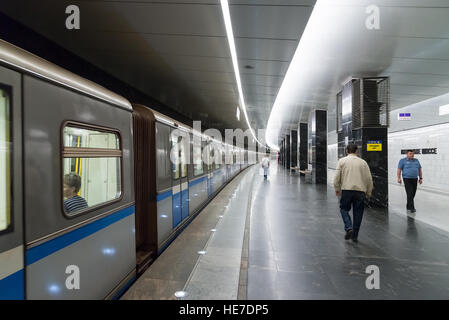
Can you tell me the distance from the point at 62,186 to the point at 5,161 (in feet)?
1.74

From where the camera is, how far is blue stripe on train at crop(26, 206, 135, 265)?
1.80 metres

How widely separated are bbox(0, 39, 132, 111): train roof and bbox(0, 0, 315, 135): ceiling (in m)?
1.66

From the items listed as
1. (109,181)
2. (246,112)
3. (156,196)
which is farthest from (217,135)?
(109,181)

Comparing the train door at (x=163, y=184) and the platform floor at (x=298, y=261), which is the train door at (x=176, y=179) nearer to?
the train door at (x=163, y=184)

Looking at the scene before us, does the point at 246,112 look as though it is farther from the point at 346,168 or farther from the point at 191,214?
the point at 346,168

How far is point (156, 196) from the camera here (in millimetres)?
4199

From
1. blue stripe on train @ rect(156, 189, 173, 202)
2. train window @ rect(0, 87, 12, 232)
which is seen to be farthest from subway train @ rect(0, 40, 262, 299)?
blue stripe on train @ rect(156, 189, 173, 202)

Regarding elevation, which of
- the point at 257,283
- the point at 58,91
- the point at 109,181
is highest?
the point at 58,91

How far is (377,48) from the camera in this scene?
5375mm

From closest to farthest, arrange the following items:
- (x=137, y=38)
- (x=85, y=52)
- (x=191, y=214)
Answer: (x=137, y=38) < (x=85, y=52) < (x=191, y=214)

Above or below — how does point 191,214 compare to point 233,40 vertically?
below

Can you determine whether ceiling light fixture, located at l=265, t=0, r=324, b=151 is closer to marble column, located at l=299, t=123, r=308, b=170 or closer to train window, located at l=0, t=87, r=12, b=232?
train window, located at l=0, t=87, r=12, b=232

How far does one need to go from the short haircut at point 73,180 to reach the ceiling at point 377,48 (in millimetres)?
4037

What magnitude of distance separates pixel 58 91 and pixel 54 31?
2786 mm
